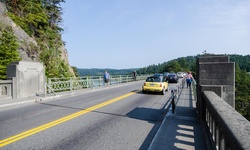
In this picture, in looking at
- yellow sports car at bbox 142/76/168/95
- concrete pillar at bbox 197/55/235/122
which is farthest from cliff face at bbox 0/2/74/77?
concrete pillar at bbox 197/55/235/122

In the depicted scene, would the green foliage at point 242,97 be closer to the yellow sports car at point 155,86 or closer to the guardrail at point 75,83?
the guardrail at point 75,83

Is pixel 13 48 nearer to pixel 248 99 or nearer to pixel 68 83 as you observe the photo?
pixel 68 83

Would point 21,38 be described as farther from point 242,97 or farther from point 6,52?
point 242,97

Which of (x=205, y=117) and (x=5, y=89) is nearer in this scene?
(x=205, y=117)

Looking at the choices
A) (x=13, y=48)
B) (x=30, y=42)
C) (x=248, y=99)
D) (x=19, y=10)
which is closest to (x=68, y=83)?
(x=13, y=48)

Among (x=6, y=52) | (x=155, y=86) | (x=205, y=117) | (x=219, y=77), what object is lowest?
(x=205, y=117)

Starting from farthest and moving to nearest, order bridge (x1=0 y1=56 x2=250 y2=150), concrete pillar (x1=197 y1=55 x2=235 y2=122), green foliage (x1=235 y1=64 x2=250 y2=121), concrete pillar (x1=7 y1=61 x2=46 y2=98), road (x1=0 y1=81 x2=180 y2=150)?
1. green foliage (x1=235 y1=64 x2=250 y2=121)
2. concrete pillar (x1=7 y1=61 x2=46 y2=98)
3. concrete pillar (x1=197 y1=55 x2=235 y2=122)
4. road (x1=0 y1=81 x2=180 y2=150)
5. bridge (x1=0 y1=56 x2=250 y2=150)

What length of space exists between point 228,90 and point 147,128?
9.71 ft

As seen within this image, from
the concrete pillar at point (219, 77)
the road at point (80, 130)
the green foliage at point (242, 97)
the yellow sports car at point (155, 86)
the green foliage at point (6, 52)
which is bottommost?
the green foliage at point (242, 97)

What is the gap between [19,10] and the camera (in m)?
33.7

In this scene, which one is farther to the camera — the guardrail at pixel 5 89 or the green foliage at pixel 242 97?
the green foliage at pixel 242 97

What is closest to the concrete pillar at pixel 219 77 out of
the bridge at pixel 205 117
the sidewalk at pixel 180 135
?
the bridge at pixel 205 117

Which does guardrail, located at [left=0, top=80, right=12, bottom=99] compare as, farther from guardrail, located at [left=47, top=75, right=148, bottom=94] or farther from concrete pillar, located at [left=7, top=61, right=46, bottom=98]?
guardrail, located at [left=47, top=75, right=148, bottom=94]

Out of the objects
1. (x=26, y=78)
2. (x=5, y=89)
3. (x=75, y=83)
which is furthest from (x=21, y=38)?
(x=5, y=89)
